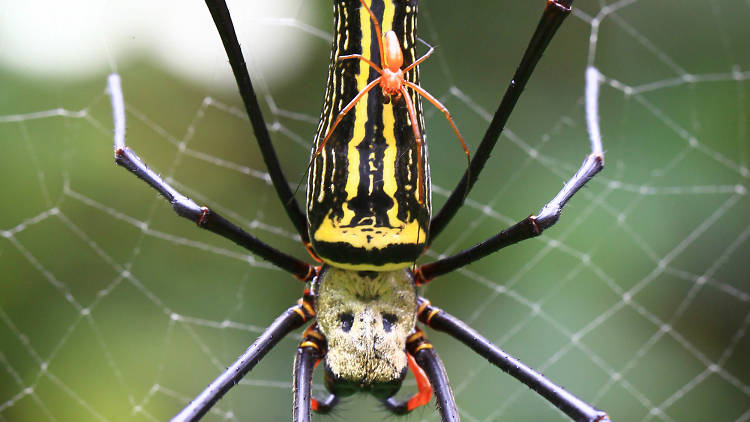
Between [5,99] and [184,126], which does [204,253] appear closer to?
[184,126]

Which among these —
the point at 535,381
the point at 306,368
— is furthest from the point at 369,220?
the point at 535,381

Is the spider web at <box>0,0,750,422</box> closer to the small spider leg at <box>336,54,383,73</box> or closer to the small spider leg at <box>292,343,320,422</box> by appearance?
the small spider leg at <box>292,343,320,422</box>

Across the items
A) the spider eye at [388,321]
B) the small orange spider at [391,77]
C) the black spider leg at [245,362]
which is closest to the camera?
the small orange spider at [391,77]

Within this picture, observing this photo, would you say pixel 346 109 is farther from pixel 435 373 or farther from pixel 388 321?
pixel 435 373

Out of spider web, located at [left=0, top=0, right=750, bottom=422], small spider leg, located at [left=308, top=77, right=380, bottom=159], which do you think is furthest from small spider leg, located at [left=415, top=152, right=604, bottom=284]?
spider web, located at [left=0, top=0, right=750, bottom=422]

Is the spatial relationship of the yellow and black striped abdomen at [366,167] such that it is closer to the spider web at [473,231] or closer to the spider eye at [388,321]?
the spider eye at [388,321]

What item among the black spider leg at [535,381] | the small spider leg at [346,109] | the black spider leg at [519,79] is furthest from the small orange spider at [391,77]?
the black spider leg at [535,381]
